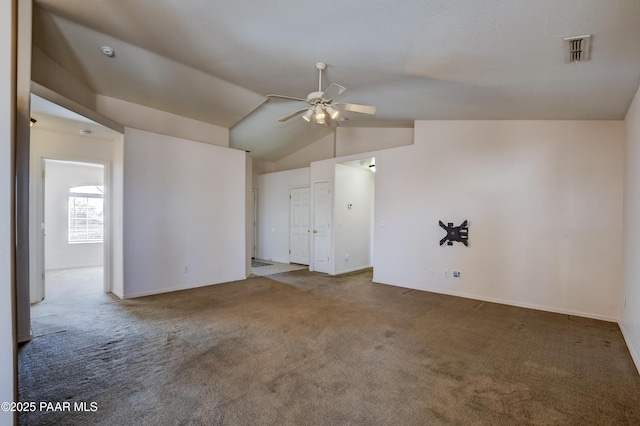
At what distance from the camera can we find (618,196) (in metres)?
3.88

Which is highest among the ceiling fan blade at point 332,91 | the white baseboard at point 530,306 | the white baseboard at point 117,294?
the ceiling fan blade at point 332,91

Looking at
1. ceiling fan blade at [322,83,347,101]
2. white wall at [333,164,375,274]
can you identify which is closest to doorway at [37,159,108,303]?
white wall at [333,164,375,274]

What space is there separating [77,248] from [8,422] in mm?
7371

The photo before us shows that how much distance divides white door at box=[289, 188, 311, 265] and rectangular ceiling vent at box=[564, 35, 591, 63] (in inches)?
230

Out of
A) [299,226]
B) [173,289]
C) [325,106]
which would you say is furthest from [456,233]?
[173,289]

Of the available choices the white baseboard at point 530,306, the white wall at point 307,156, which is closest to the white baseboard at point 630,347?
the white baseboard at point 530,306

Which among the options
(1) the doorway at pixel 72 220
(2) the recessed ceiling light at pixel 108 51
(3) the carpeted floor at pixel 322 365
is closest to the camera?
(3) the carpeted floor at pixel 322 365

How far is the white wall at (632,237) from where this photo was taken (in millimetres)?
2865

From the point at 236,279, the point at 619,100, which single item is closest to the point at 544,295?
the point at 619,100

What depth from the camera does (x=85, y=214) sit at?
745 centimetres

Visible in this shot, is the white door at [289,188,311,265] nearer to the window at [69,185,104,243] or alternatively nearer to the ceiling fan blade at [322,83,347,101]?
the ceiling fan blade at [322,83,347,101]

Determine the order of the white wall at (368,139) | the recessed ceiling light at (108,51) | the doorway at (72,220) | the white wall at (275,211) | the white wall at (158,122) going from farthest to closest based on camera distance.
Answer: the white wall at (275,211) < the doorway at (72,220) < the white wall at (368,139) < the white wall at (158,122) < the recessed ceiling light at (108,51)

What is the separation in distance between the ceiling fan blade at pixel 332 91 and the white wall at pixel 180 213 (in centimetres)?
318

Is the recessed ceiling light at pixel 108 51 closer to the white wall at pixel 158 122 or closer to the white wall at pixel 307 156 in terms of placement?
the white wall at pixel 158 122
